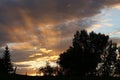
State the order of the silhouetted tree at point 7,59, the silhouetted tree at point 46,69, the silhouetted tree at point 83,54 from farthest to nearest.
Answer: the silhouetted tree at point 46,69
the silhouetted tree at point 7,59
the silhouetted tree at point 83,54

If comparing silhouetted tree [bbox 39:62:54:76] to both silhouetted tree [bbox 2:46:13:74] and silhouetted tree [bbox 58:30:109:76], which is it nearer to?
silhouetted tree [bbox 2:46:13:74]

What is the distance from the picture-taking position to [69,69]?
4309 inches

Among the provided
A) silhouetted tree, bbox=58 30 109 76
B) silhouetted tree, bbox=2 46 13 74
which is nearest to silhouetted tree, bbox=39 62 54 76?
silhouetted tree, bbox=2 46 13 74

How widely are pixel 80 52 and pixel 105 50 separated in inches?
624

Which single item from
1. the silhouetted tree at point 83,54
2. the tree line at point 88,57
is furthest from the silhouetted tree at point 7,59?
the silhouetted tree at point 83,54

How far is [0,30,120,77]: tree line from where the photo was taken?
107 meters

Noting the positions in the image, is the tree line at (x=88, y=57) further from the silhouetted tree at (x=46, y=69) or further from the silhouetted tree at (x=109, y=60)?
the silhouetted tree at (x=46, y=69)

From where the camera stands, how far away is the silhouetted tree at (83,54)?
106825mm

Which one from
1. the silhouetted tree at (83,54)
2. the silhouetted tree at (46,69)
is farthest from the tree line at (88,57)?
the silhouetted tree at (46,69)

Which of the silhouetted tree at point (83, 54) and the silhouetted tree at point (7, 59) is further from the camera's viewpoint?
the silhouetted tree at point (7, 59)

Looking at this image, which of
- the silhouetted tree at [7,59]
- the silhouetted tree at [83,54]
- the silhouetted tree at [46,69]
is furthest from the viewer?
the silhouetted tree at [46,69]

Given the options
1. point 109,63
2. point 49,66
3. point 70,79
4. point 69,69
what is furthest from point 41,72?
point 70,79

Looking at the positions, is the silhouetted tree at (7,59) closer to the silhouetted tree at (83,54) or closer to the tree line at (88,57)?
the tree line at (88,57)

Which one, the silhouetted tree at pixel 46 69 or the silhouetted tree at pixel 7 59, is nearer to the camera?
the silhouetted tree at pixel 7 59
